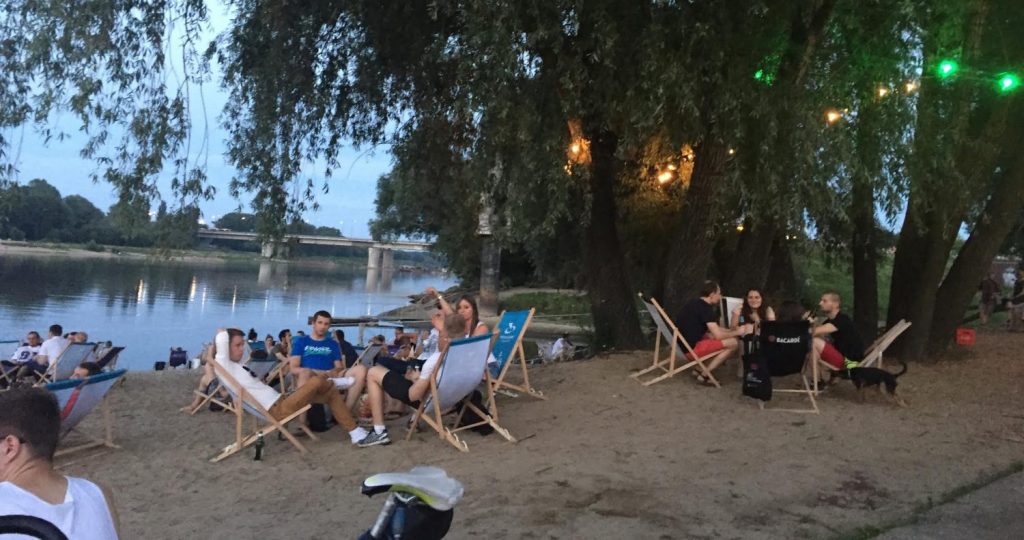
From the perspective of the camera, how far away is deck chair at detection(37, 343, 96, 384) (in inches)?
406

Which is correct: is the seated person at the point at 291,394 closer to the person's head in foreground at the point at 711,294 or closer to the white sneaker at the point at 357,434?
the white sneaker at the point at 357,434

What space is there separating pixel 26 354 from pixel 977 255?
12.7 m

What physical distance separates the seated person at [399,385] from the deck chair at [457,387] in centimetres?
9

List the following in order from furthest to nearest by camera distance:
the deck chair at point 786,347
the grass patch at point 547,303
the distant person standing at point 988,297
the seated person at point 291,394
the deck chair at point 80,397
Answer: the grass patch at point 547,303, the distant person standing at point 988,297, the deck chair at point 786,347, the seated person at point 291,394, the deck chair at point 80,397

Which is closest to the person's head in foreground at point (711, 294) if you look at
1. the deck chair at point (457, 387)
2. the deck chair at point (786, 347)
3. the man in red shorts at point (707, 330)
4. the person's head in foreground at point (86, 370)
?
the man in red shorts at point (707, 330)

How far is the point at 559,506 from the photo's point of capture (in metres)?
4.43

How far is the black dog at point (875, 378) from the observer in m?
7.29

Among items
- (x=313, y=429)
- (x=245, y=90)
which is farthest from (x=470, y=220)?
(x=313, y=429)

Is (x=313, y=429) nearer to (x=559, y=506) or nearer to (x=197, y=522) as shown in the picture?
(x=197, y=522)

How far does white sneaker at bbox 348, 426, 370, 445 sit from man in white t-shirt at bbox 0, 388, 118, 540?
4.25 meters

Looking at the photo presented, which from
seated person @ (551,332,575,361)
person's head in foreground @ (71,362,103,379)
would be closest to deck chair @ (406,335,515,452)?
person's head in foreground @ (71,362,103,379)

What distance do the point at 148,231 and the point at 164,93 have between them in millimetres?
1405

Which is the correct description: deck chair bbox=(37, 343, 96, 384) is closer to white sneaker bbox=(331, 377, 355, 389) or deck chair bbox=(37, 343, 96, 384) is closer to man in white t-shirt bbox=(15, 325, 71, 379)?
man in white t-shirt bbox=(15, 325, 71, 379)

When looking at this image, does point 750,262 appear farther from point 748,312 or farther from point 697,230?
point 748,312
